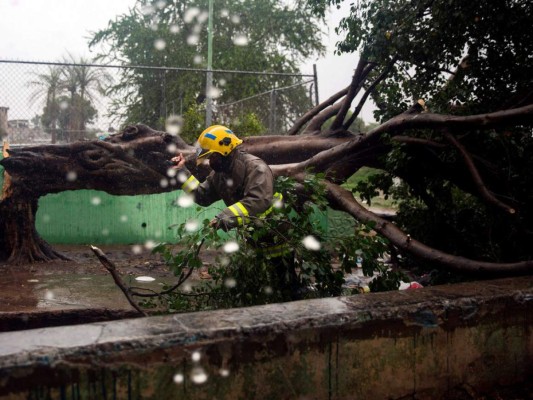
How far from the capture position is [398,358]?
2512 mm

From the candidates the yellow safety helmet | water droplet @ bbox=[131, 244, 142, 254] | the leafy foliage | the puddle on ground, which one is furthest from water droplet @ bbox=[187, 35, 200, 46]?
the yellow safety helmet

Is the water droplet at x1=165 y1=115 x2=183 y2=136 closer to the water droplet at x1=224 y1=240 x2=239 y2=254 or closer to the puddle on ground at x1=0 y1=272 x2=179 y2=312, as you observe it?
the puddle on ground at x1=0 y1=272 x2=179 y2=312

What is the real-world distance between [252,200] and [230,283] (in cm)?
70

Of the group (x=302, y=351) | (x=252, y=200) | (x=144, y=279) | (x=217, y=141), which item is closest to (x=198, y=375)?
(x=302, y=351)

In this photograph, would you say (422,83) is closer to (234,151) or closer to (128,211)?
(234,151)

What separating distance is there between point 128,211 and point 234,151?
23.1ft

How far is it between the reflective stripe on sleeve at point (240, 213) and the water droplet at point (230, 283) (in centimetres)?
51

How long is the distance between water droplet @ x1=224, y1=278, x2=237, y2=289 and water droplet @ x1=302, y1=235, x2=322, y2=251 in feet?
2.13

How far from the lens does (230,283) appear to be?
4.19 m

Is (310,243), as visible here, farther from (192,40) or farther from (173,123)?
(192,40)

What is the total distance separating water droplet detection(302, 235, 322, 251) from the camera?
4195 mm

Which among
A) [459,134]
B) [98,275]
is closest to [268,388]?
[459,134]

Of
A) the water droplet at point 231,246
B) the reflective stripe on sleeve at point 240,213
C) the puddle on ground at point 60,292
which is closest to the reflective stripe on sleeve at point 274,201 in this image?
the reflective stripe on sleeve at point 240,213

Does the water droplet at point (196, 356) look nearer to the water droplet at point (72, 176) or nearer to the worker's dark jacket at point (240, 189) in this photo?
the worker's dark jacket at point (240, 189)
